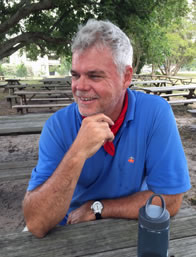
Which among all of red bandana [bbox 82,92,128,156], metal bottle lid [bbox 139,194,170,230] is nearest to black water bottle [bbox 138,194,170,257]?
metal bottle lid [bbox 139,194,170,230]

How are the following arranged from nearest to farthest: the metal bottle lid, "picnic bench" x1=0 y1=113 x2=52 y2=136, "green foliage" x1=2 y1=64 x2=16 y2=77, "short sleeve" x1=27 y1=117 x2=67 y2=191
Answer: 1. the metal bottle lid
2. "short sleeve" x1=27 y1=117 x2=67 y2=191
3. "picnic bench" x1=0 y1=113 x2=52 y2=136
4. "green foliage" x1=2 y1=64 x2=16 y2=77

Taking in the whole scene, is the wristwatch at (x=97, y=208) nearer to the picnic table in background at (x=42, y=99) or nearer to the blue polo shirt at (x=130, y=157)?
the blue polo shirt at (x=130, y=157)

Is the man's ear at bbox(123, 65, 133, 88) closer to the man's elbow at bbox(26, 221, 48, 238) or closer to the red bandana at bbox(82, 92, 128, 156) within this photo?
the red bandana at bbox(82, 92, 128, 156)

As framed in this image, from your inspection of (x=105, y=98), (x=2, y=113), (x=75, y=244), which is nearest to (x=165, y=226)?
(x=75, y=244)

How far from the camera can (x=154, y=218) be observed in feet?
2.60

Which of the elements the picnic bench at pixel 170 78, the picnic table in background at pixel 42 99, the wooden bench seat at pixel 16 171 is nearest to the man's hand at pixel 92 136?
the wooden bench seat at pixel 16 171

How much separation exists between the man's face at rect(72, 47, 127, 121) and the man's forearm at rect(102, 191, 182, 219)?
56 centimetres

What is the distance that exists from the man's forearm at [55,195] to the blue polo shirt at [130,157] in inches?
4.4

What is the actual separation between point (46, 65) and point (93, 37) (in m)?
60.9

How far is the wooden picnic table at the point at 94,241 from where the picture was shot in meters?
0.98

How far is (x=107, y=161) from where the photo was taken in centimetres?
140

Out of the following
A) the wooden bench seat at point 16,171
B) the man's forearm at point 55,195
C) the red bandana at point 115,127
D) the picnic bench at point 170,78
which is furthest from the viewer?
the picnic bench at point 170,78

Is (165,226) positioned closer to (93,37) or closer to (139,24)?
(93,37)

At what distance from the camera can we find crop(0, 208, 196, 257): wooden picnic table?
985 millimetres
